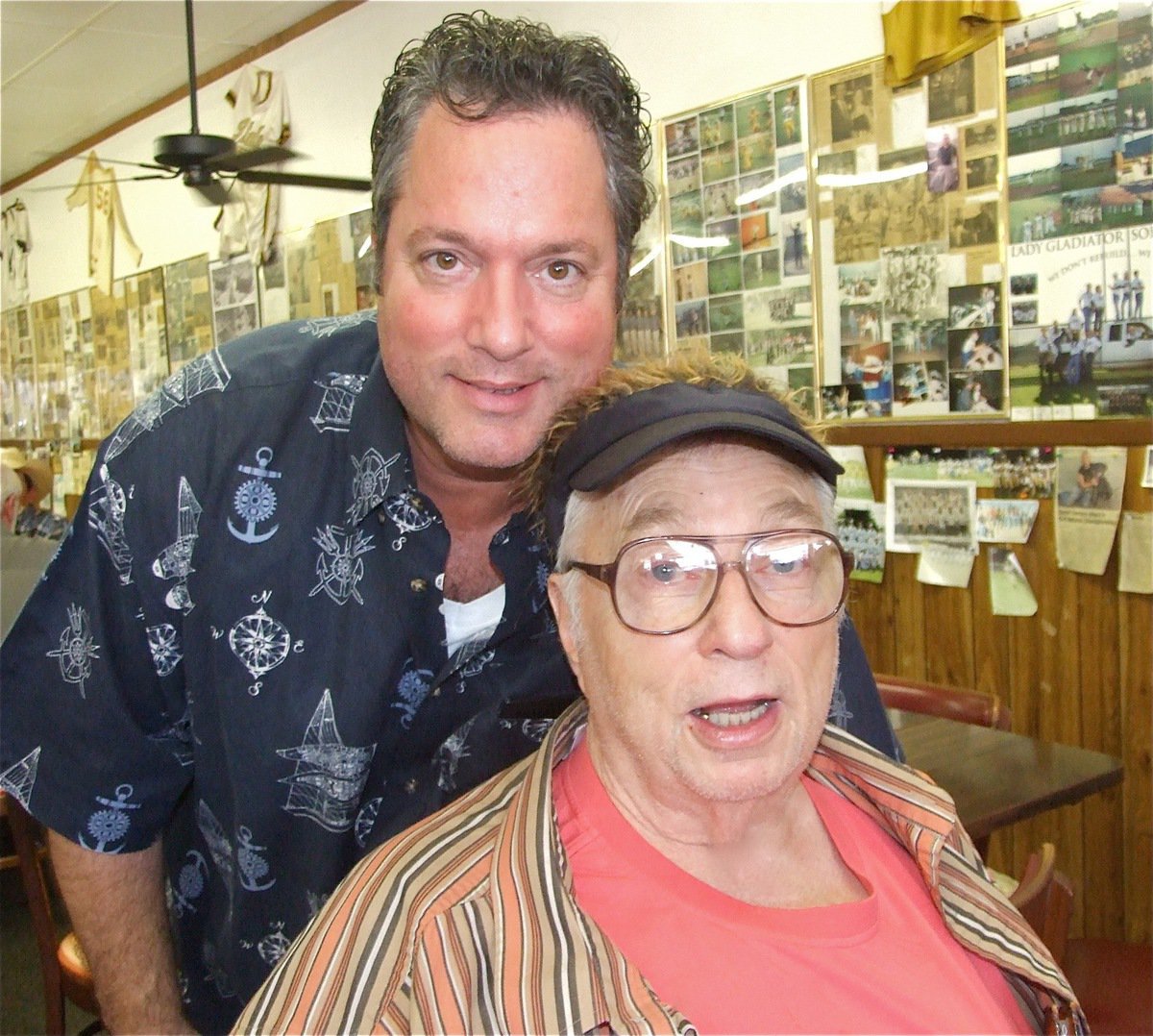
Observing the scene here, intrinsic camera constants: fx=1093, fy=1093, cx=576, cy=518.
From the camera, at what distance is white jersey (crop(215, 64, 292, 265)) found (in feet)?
17.8

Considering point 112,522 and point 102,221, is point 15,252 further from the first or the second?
point 112,522

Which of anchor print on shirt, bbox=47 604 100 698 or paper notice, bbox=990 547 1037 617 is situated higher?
anchor print on shirt, bbox=47 604 100 698

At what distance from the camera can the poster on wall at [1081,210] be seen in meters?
2.62

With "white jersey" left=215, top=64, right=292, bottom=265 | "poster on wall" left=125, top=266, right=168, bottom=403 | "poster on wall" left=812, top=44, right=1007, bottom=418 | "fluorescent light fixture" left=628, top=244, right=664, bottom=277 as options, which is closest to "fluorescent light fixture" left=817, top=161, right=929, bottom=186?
"poster on wall" left=812, top=44, right=1007, bottom=418

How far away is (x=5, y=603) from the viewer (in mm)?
4508

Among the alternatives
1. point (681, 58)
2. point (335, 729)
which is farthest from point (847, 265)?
point (335, 729)

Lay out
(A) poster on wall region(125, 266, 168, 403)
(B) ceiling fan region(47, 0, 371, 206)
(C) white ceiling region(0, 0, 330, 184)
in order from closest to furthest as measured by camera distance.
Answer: (B) ceiling fan region(47, 0, 371, 206)
(C) white ceiling region(0, 0, 330, 184)
(A) poster on wall region(125, 266, 168, 403)

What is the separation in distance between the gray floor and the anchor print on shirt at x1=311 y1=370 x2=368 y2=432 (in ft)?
7.24

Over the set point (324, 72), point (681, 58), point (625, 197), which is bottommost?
point (625, 197)

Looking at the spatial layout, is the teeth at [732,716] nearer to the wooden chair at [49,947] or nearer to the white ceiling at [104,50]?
the wooden chair at [49,947]

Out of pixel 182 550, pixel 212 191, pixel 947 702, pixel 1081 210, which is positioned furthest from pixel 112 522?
pixel 212 191

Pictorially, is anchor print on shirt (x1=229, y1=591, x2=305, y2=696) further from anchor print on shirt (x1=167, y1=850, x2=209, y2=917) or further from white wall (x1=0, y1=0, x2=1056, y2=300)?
white wall (x1=0, y1=0, x2=1056, y2=300)

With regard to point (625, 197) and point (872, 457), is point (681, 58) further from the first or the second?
point (625, 197)

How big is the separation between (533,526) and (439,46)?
0.60 metres
